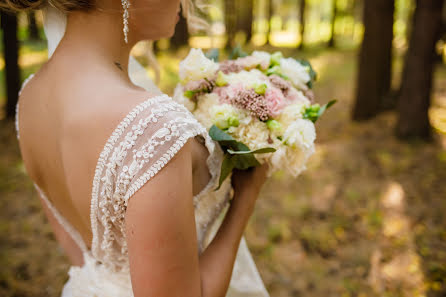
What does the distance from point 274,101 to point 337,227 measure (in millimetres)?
3682

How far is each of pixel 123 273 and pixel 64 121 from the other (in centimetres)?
76

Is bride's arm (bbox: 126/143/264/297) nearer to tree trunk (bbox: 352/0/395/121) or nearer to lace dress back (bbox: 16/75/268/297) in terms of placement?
lace dress back (bbox: 16/75/268/297)

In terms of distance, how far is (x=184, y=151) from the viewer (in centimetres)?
107

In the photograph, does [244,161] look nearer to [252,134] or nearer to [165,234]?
[252,134]

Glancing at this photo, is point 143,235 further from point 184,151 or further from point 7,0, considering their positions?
point 7,0

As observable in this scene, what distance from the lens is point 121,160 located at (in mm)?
1090

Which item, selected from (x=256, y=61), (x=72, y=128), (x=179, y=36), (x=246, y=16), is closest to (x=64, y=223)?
(x=72, y=128)

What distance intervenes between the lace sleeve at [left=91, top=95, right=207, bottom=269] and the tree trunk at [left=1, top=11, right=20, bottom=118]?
7.83 metres

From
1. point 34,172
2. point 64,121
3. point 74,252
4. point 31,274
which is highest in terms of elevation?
point 64,121

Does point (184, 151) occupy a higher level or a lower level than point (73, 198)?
higher

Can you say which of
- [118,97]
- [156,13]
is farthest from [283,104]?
[118,97]

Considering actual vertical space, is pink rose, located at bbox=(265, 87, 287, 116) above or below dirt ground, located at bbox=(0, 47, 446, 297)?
above

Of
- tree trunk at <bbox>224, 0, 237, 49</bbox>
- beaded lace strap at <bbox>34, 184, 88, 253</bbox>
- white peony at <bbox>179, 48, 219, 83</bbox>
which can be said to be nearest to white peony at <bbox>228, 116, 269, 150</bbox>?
white peony at <bbox>179, 48, 219, 83</bbox>

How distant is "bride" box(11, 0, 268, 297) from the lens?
3.40 ft
